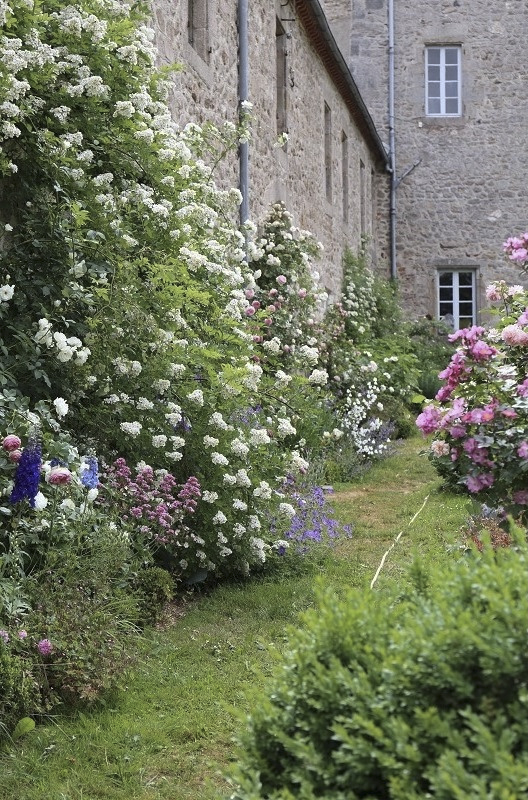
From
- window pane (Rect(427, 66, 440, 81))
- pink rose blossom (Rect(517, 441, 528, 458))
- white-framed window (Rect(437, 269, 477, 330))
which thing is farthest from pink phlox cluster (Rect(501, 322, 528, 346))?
window pane (Rect(427, 66, 440, 81))

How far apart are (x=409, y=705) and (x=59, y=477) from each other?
2.11 metres

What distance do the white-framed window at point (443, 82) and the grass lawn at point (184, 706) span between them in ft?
48.3

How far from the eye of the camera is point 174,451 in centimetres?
455

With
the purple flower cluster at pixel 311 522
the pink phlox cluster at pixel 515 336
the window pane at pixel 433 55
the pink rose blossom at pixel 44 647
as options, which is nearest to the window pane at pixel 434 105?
the window pane at pixel 433 55

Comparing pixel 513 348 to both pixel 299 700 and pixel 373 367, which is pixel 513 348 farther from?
pixel 373 367

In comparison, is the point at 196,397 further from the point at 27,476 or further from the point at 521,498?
the point at 521,498

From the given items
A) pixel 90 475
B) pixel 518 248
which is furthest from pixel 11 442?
→ pixel 518 248

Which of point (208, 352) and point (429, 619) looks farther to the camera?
point (208, 352)

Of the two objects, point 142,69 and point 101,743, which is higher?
point 142,69

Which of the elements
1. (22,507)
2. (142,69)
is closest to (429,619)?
(22,507)

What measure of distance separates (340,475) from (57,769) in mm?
5854

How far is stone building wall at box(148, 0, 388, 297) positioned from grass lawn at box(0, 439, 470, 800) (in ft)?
11.8

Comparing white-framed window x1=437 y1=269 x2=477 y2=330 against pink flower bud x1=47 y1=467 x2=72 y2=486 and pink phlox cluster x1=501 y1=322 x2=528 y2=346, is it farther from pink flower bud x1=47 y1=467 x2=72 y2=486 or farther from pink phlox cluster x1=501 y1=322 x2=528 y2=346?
pink flower bud x1=47 y1=467 x2=72 y2=486

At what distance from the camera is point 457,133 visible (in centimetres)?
1861
